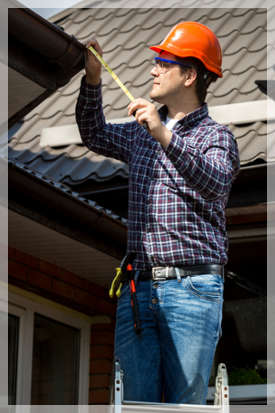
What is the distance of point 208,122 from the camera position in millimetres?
2961

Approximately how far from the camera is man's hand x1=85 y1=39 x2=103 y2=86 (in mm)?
3236

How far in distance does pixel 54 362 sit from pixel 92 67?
3.29 m

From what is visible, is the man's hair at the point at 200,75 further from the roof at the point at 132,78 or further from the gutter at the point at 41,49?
the roof at the point at 132,78

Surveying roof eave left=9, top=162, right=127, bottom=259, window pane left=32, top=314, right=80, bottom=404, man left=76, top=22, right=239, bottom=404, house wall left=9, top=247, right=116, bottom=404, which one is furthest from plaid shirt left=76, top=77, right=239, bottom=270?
window pane left=32, top=314, right=80, bottom=404

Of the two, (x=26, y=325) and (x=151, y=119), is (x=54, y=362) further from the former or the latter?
(x=151, y=119)

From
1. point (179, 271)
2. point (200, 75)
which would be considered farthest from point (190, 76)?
point (179, 271)

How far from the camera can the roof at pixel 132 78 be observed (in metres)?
6.50

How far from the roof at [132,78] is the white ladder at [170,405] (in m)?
3.71

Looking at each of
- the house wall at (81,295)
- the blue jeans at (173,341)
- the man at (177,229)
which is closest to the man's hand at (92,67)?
the man at (177,229)

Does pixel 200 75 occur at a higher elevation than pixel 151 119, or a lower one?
higher

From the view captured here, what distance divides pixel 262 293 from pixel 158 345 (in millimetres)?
4049

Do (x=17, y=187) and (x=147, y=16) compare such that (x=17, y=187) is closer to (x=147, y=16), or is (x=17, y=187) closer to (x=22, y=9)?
(x=22, y=9)

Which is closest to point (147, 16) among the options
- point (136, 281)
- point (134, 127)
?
point (134, 127)

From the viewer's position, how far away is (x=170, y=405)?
225 cm
